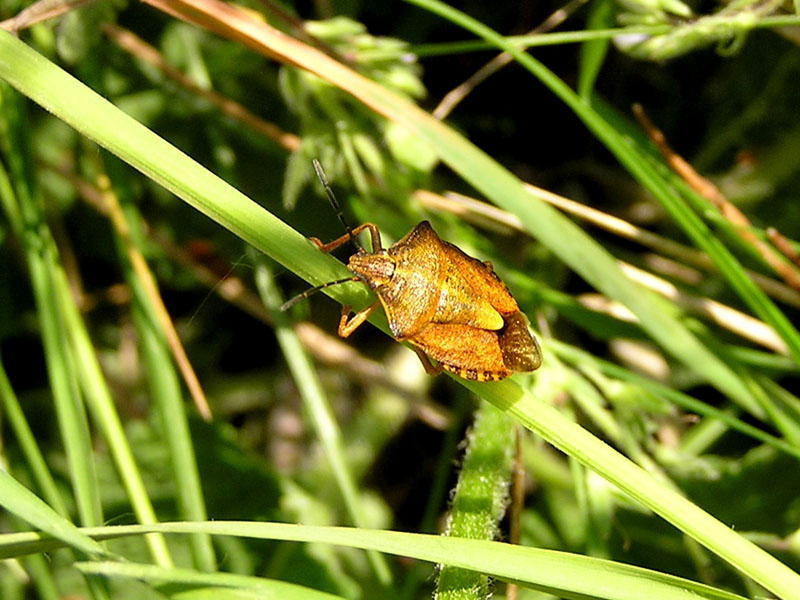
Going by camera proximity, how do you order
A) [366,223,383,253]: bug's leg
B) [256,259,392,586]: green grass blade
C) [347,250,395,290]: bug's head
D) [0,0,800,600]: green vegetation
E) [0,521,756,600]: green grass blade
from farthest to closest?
[256,259,392,586]: green grass blade
[366,223,383,253]: bug's leg
[347,250,395,290]: bug's head
[0,0,800,600]: green vegetation
[0,521,756,600]: green grass blade

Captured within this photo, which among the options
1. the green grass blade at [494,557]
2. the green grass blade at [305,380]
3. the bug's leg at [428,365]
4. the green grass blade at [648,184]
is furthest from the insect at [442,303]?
the green grass blade at [305,380]

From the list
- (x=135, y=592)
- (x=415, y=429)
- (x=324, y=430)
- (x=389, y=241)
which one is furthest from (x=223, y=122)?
(x=135, y=592)

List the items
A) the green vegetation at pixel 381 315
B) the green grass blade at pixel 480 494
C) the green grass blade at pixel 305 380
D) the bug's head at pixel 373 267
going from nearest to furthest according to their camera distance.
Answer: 1. the green vegetation at pixel 381 315
2. the green grass blade at pixel 480 494
3. the bug's head at pixel 373 267
4. the green grass blade at pixel 305 380

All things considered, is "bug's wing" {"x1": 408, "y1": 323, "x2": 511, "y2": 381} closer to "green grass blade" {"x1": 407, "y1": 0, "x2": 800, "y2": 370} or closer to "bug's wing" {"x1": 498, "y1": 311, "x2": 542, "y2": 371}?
"bug's wing" {"x1": 498, "y1": 311, "x2": 542, "y2": 371}

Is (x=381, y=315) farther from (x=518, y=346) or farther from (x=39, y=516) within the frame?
(x=39, y=516)

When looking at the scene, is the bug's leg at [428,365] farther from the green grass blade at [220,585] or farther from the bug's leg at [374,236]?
the green grass blade at [220,585]

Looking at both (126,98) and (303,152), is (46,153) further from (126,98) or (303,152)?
(303,152)

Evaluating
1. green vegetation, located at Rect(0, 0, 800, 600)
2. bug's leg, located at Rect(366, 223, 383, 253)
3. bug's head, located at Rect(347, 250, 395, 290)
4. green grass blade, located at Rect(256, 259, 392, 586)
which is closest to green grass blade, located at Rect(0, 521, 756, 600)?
green vegetation, located at Rect(0, 0, 800, 600)
